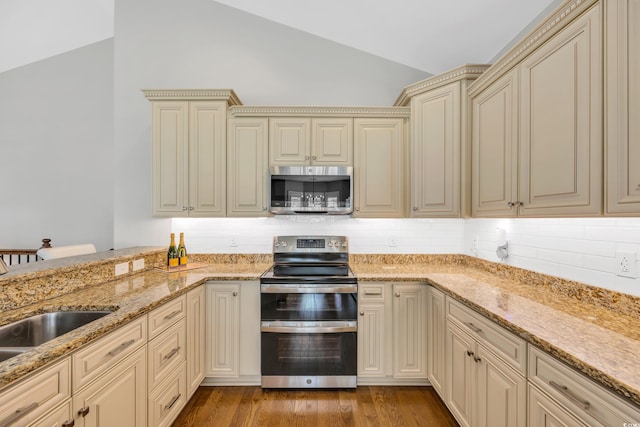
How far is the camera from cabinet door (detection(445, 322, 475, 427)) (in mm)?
1598

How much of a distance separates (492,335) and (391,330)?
37.3 inches

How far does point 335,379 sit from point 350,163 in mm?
1848

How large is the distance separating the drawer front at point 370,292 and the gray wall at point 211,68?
1.88 meters

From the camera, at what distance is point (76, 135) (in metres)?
3.72

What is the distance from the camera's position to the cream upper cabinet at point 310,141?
2.53 metres

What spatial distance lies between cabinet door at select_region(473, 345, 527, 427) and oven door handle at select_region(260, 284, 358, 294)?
3.09ft

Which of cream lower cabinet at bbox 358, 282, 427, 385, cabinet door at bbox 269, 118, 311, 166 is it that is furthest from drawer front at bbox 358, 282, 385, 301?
cabinet door at bbox 269, 118, 311, 166

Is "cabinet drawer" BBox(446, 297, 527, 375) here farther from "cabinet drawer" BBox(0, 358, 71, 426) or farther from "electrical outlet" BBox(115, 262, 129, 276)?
"electrical outlet" BBox(115, 262, 129, 276)

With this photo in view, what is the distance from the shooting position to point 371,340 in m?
2.21

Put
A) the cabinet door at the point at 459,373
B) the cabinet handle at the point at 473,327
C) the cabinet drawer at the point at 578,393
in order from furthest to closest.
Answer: the cabinet door at the point at 459,373
the cabinet handle at the point at 473,327
the cabinet drawer at the point at 578,393

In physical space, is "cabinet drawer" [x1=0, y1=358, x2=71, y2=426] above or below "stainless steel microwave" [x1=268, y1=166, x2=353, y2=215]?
below

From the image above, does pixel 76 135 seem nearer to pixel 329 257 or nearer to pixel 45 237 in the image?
pixel 45 237

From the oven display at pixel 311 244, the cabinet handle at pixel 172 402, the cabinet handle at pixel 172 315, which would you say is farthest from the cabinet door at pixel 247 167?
the cabinet handle at pixel 172 402

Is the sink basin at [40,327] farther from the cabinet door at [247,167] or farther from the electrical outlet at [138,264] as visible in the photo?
the cabinet door at [247,167]
